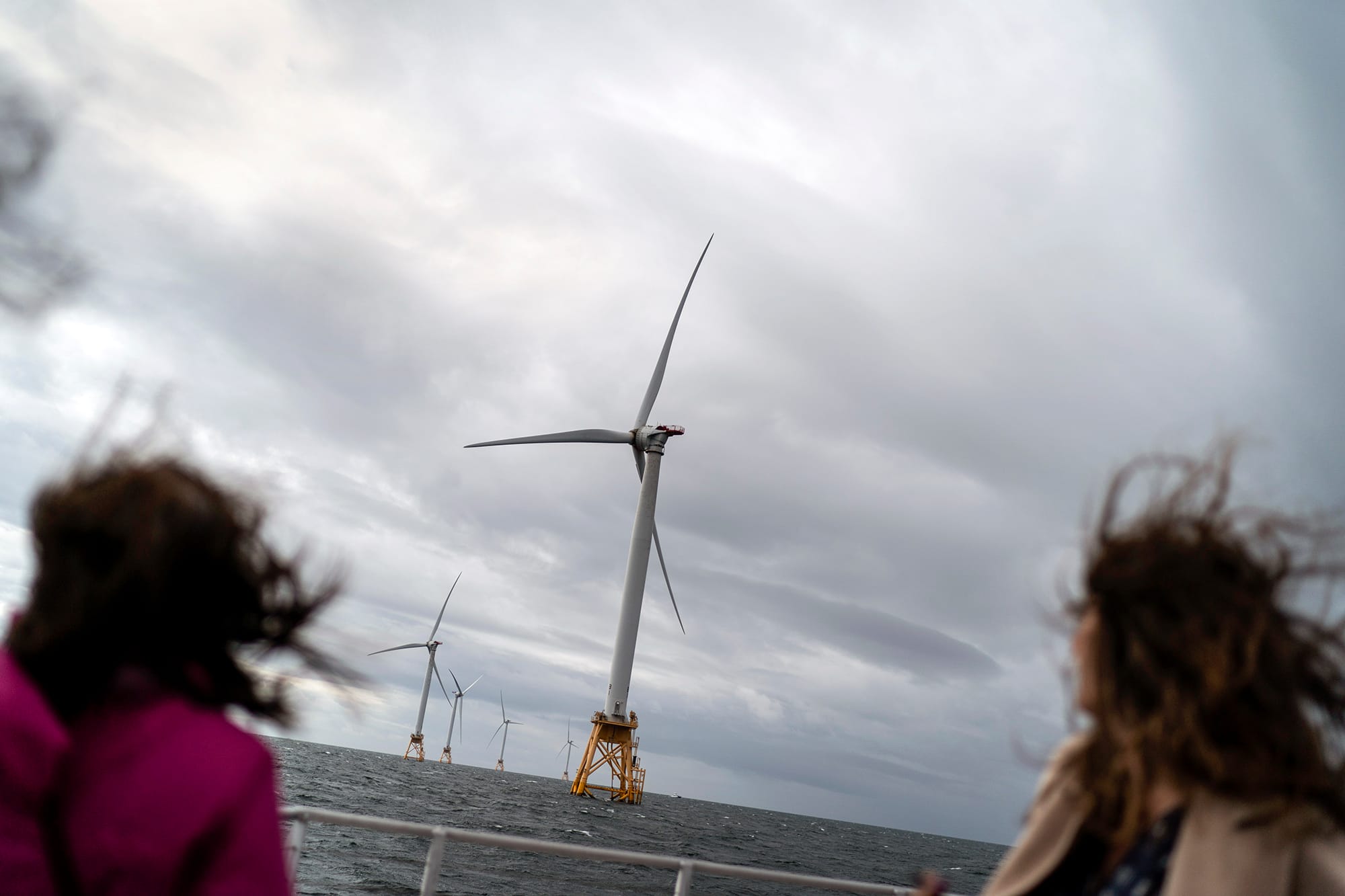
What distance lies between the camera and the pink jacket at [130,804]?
1395 mm

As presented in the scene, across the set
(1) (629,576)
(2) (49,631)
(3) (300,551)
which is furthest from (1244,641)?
(1) (629,576)

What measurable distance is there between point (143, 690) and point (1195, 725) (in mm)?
1864

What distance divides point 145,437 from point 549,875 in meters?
41.6

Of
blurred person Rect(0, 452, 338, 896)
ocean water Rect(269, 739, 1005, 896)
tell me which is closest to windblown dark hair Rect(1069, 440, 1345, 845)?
blurred person Rect(0, 452, 338, 896)

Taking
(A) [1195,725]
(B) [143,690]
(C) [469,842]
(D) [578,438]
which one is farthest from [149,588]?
(D) [578,438]

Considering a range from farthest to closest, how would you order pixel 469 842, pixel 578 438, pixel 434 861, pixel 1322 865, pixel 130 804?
pixel 578 438, pixel 434 861, pixel 469 842, pixel 1322 865, pixel 130 804

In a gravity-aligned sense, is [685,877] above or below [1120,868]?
below

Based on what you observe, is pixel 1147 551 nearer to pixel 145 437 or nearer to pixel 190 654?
pixel 190 654

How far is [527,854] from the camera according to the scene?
5341cm

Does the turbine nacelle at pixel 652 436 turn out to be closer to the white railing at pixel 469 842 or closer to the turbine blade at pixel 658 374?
the turbine blade at pixel 658 374

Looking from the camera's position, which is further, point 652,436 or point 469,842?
point 652,436

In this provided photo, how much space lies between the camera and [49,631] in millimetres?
1530

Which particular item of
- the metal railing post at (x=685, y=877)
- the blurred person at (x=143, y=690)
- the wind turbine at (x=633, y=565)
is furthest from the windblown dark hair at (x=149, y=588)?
the wind turbine at (x=633, y=565)

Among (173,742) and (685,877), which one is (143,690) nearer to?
(173,742)
